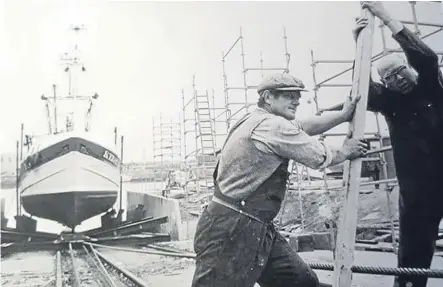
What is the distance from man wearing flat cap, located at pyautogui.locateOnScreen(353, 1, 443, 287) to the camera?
1.03 m

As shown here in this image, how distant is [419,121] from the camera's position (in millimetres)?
1034

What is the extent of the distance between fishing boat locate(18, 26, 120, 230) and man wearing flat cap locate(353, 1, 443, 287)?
2540 mm

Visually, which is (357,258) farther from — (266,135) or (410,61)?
(266,135)

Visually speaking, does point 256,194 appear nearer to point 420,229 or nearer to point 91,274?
point 420,229

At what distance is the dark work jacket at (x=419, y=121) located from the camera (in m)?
1.02

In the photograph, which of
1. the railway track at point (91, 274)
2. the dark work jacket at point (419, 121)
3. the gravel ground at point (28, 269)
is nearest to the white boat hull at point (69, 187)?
the gravel ground at point (28, 269)

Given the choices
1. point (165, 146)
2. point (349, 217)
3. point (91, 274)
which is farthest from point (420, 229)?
point (165, 146)

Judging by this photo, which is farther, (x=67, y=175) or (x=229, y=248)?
(x=67, y=175)

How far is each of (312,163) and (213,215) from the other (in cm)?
21

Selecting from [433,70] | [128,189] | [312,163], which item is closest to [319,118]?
[312,163]

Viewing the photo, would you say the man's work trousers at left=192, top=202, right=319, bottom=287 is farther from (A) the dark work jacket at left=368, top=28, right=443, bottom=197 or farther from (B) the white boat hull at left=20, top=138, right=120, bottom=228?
(B) the white boat hull at left=20, top=138, right=120, bottom=228

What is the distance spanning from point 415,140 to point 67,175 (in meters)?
3.10

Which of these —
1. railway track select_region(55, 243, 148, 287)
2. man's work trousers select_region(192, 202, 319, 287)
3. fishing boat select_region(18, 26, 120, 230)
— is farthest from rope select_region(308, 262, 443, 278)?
fishing boat select_region(18, 26, 120, 230)

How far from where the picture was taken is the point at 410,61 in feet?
3.33
